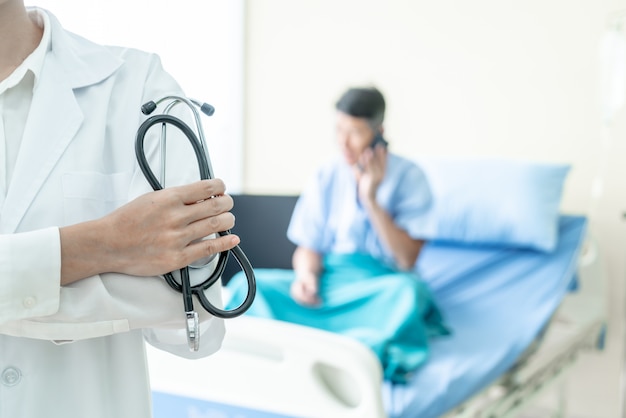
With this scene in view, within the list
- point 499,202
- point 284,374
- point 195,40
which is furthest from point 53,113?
point 195,40

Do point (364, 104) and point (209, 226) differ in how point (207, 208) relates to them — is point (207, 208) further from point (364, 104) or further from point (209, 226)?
point (364, 104)

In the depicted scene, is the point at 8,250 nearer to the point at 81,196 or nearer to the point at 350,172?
the point at 81,196

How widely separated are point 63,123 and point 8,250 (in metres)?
0.19

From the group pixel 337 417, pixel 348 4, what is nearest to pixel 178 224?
pixel 337 417

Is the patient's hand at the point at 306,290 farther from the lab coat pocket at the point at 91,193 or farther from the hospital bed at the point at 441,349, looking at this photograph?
the lab coat pocket at the point at 91,193

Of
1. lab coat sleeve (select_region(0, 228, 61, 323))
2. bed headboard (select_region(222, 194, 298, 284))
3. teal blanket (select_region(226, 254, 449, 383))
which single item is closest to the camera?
lab coat sleeve (select_region(0, 228, 61, 323))

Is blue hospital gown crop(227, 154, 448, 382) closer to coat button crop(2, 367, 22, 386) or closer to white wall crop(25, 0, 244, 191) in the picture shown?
white wall crop(25, 0, 244, 191)

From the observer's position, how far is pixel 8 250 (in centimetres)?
70

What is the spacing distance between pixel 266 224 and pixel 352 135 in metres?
0.92

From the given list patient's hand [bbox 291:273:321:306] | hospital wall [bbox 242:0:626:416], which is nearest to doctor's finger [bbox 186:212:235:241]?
patient's hand [bbox 291:273:321:306]

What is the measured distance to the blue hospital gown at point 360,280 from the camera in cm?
195

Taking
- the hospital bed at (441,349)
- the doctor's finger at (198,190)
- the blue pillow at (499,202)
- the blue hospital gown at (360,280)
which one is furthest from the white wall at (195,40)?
the doctor's finger at (198,190)

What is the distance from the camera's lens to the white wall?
2.39m

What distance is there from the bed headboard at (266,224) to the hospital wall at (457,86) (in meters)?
0.50
